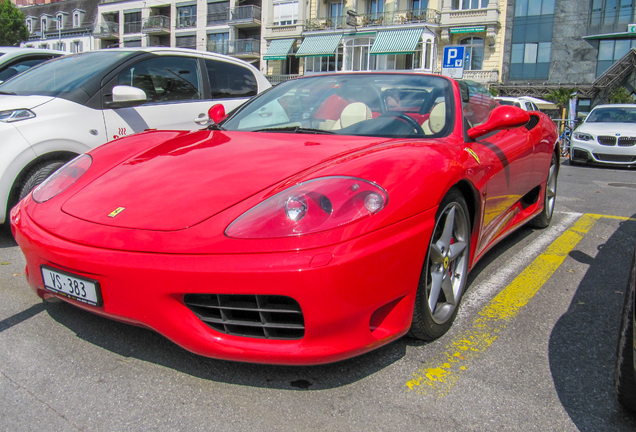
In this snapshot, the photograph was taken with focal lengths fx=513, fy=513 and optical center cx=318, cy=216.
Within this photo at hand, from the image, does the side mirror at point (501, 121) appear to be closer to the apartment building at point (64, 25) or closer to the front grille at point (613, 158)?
the front grille at point (613, 158)

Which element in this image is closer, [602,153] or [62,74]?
[62,74]

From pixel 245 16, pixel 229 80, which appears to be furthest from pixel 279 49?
pixel 229 80

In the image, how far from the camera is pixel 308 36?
36.9 m

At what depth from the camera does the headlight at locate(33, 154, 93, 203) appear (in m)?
2.32

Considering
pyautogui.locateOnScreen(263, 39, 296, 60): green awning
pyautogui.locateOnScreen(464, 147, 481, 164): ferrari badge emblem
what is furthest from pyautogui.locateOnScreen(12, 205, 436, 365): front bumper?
pyautogui.locateOnScreen(263, 39, 296, 60): green awning

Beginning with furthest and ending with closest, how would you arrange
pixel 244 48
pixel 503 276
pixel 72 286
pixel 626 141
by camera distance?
pixel 244 48, pixel 626 141, pixel 503 276, pixel 72 286

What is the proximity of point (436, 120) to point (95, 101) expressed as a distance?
9.22ft

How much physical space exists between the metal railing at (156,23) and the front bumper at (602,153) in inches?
1669

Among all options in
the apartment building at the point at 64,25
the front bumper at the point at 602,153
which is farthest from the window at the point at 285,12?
the front bumper at the point at 602,153

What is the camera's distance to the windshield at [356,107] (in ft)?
8.77

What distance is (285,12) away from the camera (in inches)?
1497

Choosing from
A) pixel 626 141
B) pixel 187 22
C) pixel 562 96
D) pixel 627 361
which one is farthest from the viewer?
pixel 187 22

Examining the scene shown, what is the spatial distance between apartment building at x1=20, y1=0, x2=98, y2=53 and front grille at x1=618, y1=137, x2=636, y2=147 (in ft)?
170

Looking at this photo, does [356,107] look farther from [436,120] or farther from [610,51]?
[610,51]
